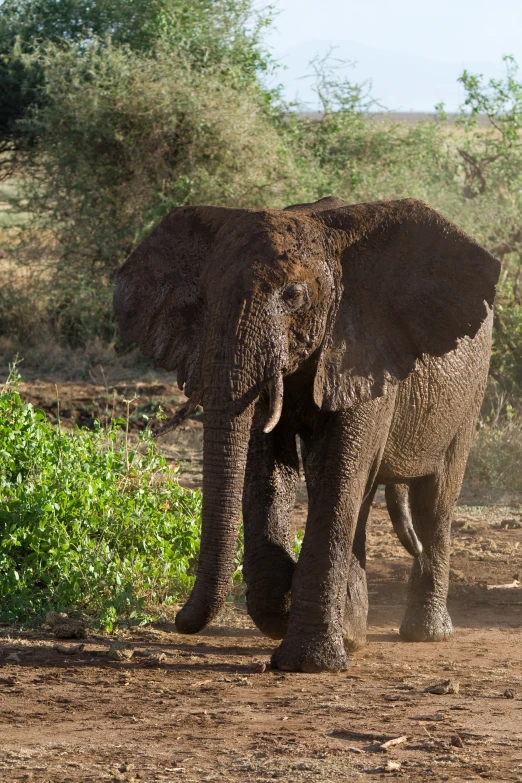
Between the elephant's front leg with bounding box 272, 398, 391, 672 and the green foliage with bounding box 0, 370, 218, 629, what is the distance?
1.12m

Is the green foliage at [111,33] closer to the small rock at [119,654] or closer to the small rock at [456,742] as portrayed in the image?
the small rock at [119,654]

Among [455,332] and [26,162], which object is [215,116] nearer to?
[26,162]

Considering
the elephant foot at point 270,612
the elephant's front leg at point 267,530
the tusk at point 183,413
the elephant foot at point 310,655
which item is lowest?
the elephant foot at point 310,655

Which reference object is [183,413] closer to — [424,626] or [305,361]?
[305,361]

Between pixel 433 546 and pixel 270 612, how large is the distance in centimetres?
130

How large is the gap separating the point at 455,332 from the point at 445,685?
153cm

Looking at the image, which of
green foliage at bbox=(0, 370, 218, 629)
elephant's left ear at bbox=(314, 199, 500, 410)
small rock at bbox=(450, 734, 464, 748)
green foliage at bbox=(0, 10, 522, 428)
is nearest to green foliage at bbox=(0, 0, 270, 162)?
green foliage at bbox=(0, 10, 522, 428)

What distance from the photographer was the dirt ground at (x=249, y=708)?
4129mm

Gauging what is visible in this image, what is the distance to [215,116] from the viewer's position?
13781 mm

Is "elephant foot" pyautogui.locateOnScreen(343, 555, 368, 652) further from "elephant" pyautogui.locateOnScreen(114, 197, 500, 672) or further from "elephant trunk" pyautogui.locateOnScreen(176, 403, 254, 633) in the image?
"elephant trunk" pyautogui.locateOnScreen(176, 403, 254, 633)

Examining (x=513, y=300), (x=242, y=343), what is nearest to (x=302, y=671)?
(x=242, y=343)

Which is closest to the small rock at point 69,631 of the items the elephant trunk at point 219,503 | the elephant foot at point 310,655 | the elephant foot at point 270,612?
the elephant foot at point 270,612

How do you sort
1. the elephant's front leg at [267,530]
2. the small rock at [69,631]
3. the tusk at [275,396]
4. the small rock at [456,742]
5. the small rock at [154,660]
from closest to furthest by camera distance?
the small rock at [456,742], the tusk at [275,396], the small rock at [154,660], the elephant's front leg at [267,530], the small rock at [69,631]

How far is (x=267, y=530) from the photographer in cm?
568
